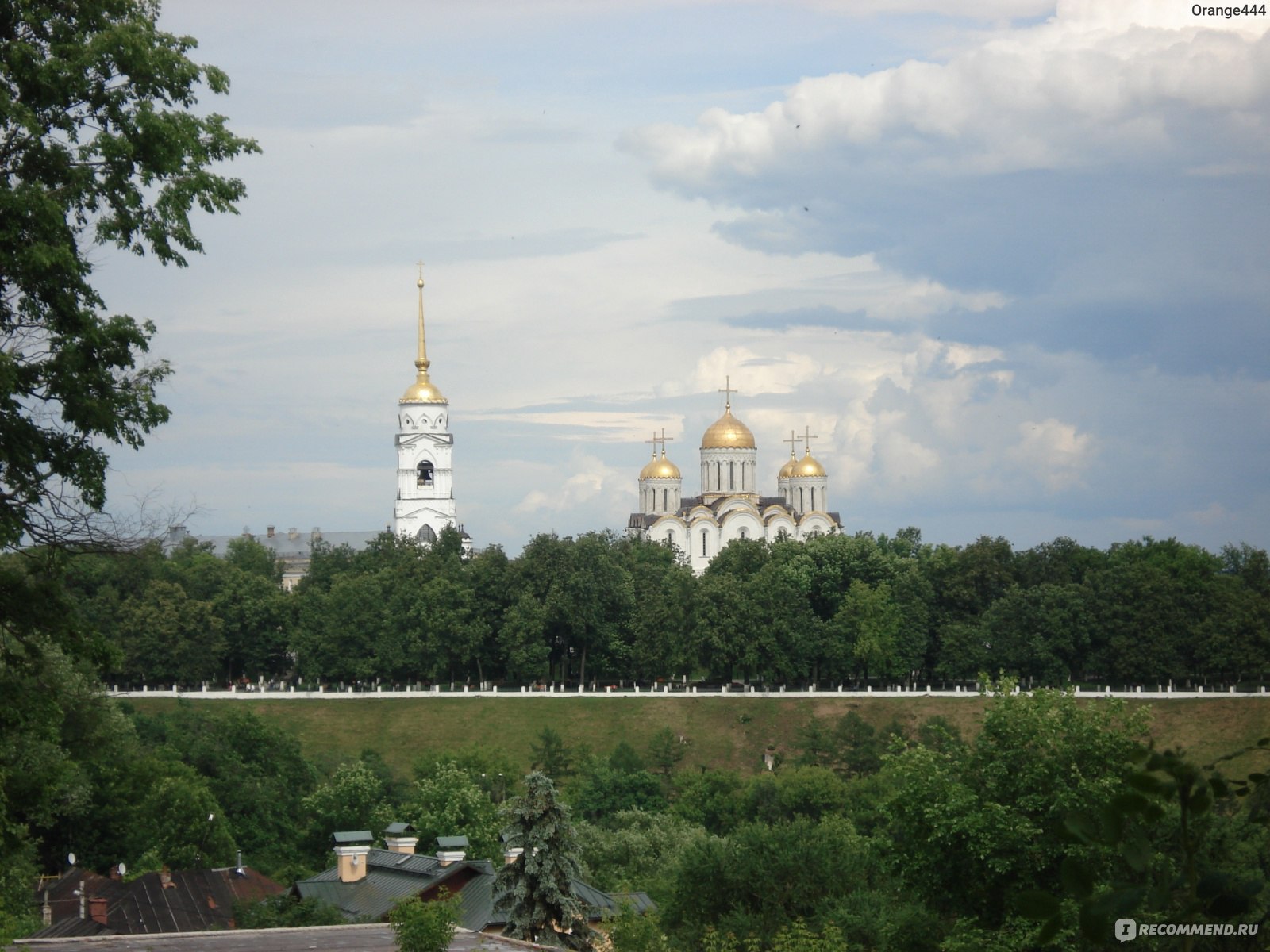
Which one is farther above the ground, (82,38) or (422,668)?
(82,38)

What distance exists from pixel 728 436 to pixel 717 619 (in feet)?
112

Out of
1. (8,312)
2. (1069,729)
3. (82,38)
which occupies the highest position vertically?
(82,38)

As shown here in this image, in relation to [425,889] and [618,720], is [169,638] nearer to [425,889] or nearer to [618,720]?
[618,720]

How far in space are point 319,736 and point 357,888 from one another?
32273 millimetres

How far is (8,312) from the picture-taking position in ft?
43.0

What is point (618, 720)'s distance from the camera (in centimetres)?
6306

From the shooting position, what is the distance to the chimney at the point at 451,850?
101 ft

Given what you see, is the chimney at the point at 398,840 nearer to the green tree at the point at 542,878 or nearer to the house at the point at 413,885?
the house at the point at 413,885

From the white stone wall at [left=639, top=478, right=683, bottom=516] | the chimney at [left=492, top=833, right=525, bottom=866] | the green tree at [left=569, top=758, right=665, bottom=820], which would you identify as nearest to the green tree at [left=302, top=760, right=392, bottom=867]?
the green tree at [left=569, top=758, right=665, bottom=820]

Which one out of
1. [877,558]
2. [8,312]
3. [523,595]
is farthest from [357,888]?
[877,558]

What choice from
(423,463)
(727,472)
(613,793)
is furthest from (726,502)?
(613,793)

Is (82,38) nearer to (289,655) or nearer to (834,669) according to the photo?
(834,669)

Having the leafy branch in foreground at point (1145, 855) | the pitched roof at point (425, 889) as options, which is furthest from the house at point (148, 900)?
the leafy branch in foreground at point (1145, 855)

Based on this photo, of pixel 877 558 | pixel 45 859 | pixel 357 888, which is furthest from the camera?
pixel 877 558
